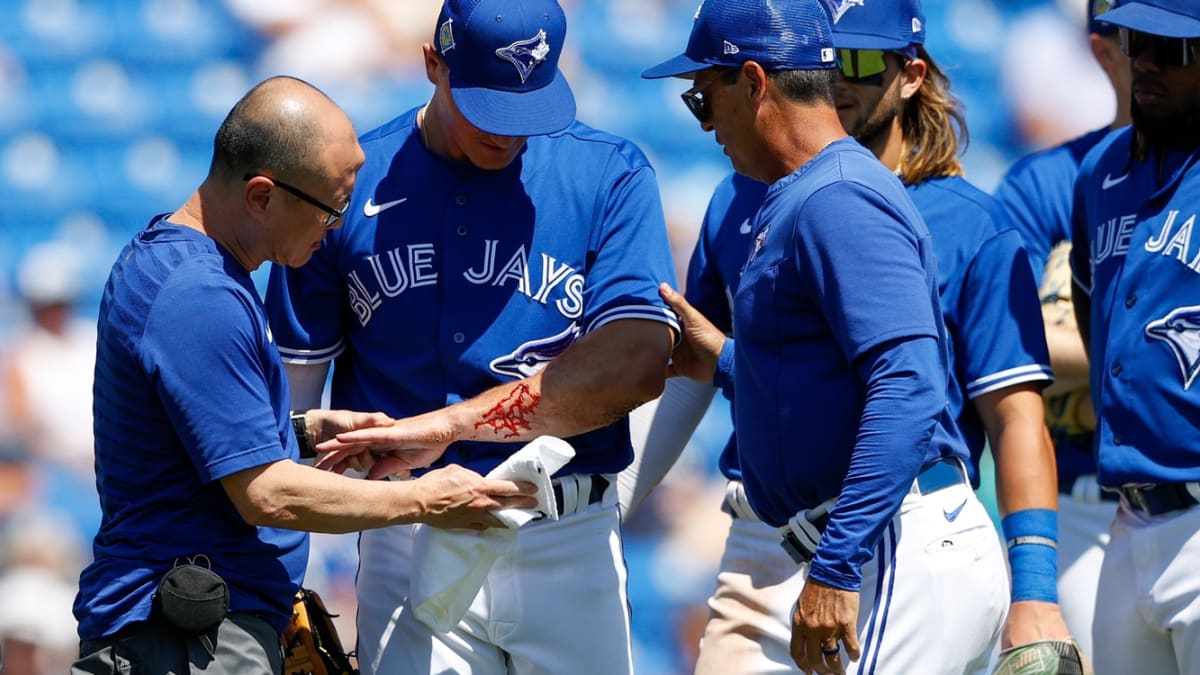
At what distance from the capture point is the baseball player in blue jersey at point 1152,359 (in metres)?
3.50

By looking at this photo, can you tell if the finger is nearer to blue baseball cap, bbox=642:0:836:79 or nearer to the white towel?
the white towel

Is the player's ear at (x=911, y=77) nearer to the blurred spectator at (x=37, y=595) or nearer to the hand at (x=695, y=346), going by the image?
the hand at (x=695, y=346)

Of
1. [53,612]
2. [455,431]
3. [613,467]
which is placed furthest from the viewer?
[53,612]

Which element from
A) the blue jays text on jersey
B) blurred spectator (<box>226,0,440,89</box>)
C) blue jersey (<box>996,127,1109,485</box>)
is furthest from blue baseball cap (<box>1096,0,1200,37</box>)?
blurred spectator (<box>226,0,440,89</box>)

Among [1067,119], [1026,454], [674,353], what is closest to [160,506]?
[674,353]

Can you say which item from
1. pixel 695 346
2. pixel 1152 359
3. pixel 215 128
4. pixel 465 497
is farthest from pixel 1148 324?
pixel 215 128

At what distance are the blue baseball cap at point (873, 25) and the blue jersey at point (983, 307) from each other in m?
0.42

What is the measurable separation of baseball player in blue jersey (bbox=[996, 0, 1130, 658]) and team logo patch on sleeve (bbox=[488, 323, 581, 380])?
171cm

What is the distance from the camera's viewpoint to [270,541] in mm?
3105

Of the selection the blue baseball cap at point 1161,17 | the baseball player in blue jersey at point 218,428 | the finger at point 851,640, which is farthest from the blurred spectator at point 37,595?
the blue baseball cap at point 1161,17

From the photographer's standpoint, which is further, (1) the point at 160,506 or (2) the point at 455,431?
(2) the point at 455,431

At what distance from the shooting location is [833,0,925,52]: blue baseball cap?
368 centimetres

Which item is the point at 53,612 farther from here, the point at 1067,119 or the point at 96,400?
the point at 1067,119

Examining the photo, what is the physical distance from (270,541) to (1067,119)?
5.55 metres
